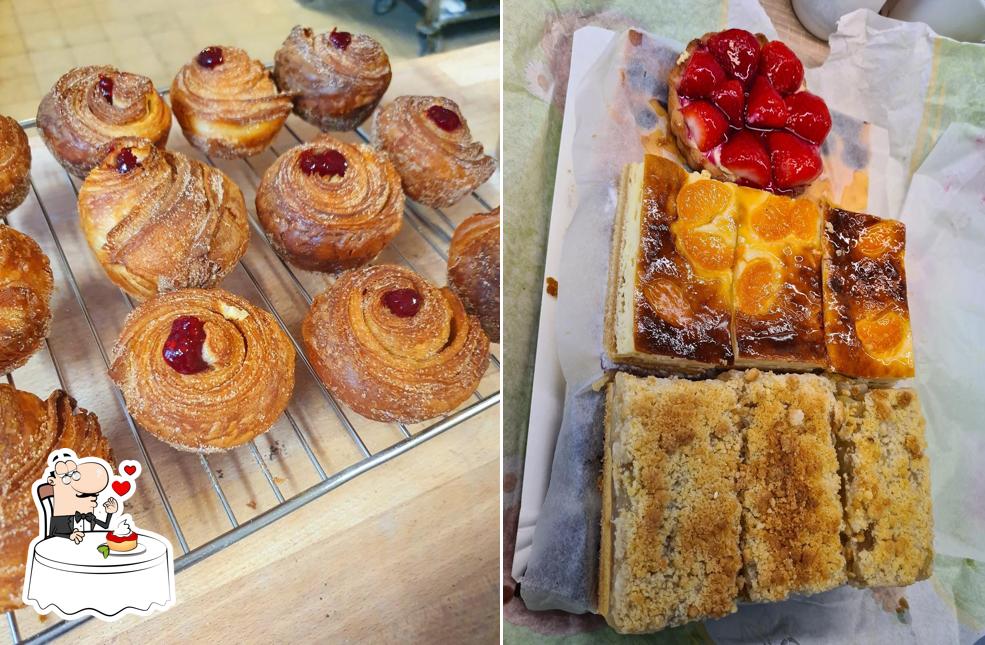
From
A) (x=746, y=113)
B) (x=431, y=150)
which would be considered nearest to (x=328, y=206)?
(x=431, y=150)

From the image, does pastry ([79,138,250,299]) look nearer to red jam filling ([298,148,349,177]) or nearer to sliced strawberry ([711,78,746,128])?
red jam filling ([298,148,349,177])

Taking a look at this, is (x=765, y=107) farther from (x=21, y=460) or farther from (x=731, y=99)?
(x=21, y=460)

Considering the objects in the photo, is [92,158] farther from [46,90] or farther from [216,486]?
[216,486]

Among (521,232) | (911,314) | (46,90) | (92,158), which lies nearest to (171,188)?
(92,158)

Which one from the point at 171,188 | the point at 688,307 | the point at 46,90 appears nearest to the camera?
the point at 171,188

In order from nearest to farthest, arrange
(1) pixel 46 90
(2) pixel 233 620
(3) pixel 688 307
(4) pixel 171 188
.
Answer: (2) pixel 233 620
(4) pixel 171 188
(3) pixel 688 307
(1) pixel 46 90

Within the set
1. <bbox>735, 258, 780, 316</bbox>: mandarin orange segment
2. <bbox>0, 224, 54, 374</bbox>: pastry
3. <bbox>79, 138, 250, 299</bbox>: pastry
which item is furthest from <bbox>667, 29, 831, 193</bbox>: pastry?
<bbox>0, 224, 54, 374</bbox>: pastry

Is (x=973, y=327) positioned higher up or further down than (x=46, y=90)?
further down
